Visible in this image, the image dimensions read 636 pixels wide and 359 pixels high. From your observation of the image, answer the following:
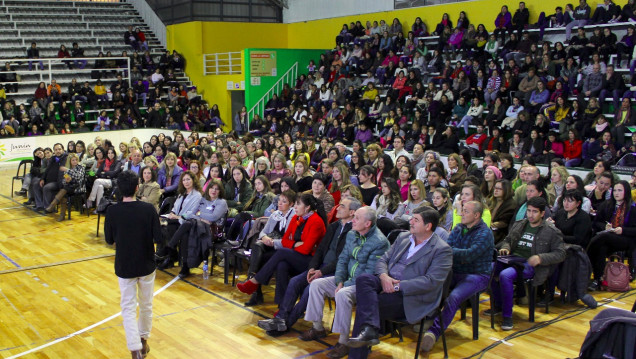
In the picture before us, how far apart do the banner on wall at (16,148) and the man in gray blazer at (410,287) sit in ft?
47.4

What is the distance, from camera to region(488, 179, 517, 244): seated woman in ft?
22.2

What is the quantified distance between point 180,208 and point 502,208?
3.86m

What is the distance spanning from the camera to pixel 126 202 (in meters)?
5.00

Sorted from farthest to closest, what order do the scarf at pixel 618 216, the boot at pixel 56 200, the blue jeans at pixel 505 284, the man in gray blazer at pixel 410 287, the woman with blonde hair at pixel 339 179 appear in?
the boot at pixel 56 200 → the woman with blonde hair at pixel 339 179 → the scarf at pixel 618 216 → the blue jeans at pixel 505 284 → the man in gray blazer at pixel 410 287

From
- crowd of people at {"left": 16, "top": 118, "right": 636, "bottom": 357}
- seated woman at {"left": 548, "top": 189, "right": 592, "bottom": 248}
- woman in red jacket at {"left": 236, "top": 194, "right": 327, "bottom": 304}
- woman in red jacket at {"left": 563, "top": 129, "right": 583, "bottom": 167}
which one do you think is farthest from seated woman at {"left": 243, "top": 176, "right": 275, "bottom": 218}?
woman in red jacket at {"left": 563, "top": 129, "right": 583, "bottom": 167}

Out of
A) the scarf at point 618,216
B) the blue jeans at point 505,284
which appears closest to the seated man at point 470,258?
the blue jeans at point 505,284

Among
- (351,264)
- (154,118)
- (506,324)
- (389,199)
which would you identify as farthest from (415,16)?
(351,264)

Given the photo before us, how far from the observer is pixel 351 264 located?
5.46 meters

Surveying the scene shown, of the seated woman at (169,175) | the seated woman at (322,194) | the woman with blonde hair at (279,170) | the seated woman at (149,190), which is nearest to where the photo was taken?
the seated woman at (322,194)

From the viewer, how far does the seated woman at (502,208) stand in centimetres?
678

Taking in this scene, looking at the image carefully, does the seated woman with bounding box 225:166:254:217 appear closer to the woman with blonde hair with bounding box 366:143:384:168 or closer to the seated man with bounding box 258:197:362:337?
the woman with blonde hair with bounding box 366:143:384:168

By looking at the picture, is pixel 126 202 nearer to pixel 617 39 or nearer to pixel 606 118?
pixel 606 118

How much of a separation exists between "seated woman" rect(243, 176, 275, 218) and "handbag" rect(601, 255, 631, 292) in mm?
3804

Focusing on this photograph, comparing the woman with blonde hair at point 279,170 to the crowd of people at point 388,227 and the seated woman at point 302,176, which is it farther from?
the seated woman at point 302,176
